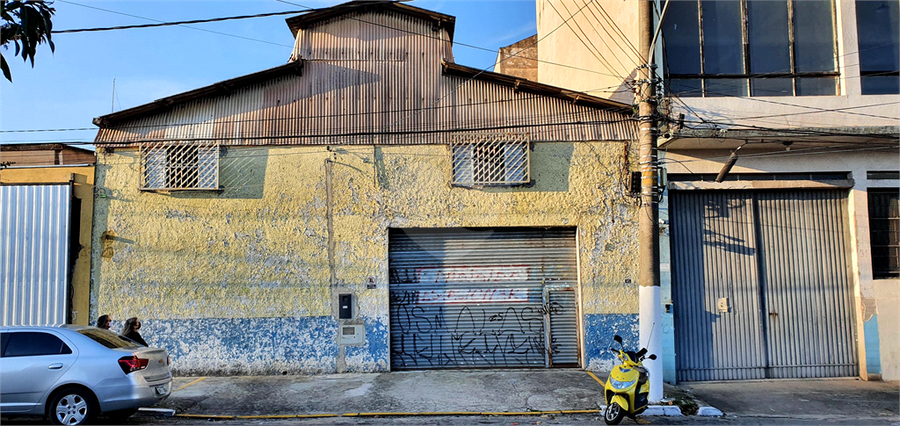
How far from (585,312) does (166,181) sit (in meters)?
8.18

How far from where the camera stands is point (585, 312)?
11.1 meters

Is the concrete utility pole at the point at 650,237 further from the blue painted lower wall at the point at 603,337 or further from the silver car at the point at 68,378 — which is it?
the silver car at the point at 68,378

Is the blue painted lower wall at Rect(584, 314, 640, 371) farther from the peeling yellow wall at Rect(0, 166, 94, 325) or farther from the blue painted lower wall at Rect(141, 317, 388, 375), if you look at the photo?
the peeling yellow wall at Rect(0, 166, 94, 325)

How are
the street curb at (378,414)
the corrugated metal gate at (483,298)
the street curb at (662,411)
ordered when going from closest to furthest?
1. the street curb at (378,414)
2. the street curb at (662,411)
3. the corrugated metal gate at (483,298)

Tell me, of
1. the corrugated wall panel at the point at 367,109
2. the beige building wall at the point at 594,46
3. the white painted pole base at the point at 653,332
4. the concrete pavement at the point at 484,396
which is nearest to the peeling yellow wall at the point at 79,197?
the corrugated wall panel at the point at 367,109

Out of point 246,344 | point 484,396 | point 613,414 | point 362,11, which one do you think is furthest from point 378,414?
point 362,11

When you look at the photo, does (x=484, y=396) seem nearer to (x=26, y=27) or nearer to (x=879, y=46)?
(x=26, y=27)

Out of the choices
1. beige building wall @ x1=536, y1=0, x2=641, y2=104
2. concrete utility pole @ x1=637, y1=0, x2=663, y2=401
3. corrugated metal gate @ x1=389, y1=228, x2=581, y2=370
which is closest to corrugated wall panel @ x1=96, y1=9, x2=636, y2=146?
beige building wall @ x1=536, y1=0, x2=641, y2=104

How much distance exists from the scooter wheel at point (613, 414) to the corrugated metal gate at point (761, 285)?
3866 mm

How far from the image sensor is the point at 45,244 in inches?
427

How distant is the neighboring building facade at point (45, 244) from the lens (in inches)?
424

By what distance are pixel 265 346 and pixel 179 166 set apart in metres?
3.72

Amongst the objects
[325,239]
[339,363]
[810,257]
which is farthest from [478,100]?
[810,257]

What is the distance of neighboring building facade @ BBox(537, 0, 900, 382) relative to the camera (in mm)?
11062
